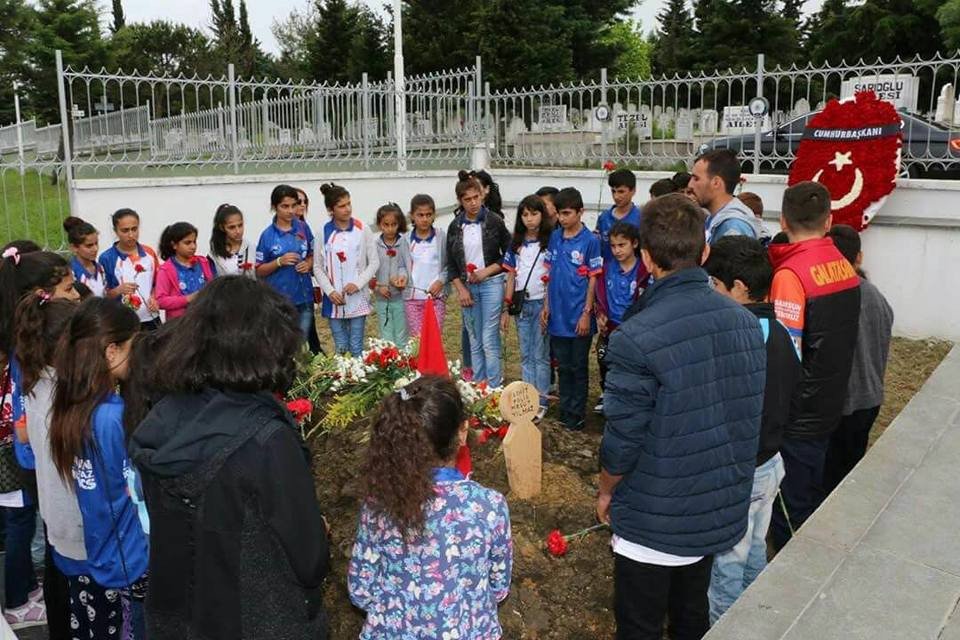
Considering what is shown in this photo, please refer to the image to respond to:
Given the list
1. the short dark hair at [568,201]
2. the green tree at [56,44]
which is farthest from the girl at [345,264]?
the green tree at [56,44]

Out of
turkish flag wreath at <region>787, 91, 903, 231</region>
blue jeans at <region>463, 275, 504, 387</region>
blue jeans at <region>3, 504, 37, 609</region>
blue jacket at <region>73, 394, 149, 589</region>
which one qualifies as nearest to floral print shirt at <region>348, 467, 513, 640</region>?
blue jacket at <region>73, 394, 149, 589</region>

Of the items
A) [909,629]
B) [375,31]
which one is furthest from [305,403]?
[375,31]

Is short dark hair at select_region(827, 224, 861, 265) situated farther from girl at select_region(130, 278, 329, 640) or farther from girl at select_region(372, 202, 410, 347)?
girl at select_region(372, 202, 410, 347)

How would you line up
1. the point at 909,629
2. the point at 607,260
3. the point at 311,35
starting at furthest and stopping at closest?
the point at 311,35 < the point at 607,260 < the point at 909,629

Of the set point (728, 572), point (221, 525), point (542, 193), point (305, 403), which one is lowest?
point (728, 572)

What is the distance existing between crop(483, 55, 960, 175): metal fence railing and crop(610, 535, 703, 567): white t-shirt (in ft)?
20.1

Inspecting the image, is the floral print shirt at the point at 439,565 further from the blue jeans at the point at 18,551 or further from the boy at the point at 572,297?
the boy at the point at 572,297

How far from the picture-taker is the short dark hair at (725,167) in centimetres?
399

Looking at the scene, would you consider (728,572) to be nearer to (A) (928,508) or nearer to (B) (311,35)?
(A) (928,508)

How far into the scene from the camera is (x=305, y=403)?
4145mm

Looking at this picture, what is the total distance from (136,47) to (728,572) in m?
39.9

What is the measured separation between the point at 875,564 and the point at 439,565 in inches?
74.4

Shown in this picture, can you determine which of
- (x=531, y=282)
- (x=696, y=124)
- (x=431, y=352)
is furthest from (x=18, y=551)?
(x=696, y=124)

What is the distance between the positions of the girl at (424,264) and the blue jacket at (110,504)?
3.60 metres
